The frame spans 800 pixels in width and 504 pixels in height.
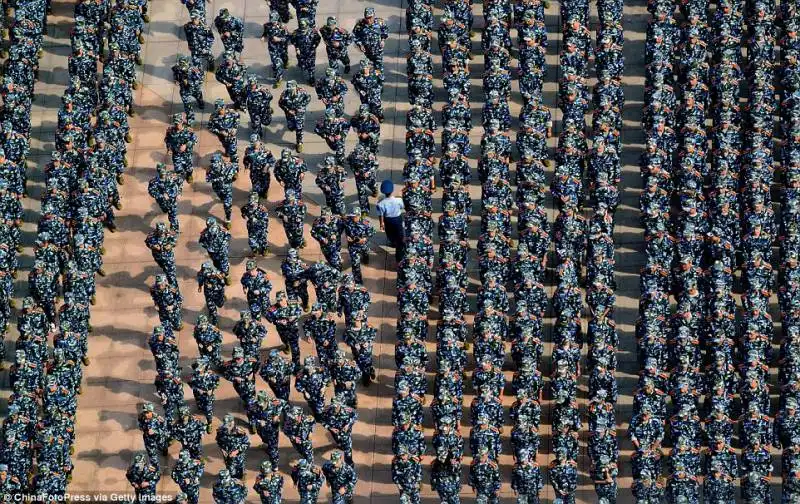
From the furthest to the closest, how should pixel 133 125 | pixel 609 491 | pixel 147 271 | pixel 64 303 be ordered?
1. pixel 133 125
2. pixel 147 271
3. pixel 64 303
4. pixel 609 491

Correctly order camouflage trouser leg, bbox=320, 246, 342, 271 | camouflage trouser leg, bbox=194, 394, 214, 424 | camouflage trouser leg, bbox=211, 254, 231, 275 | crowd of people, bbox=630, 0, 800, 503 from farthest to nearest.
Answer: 1. camouflage trouser leg, bbox=320, 246, 342, 271
2. camouflage trouser leg, bbox=211, 254, 231, 275
3. camouflage trouser leg, bbox=194, 394, 214, 424
4. crowd of people, bbox=630, 0, 800, 503

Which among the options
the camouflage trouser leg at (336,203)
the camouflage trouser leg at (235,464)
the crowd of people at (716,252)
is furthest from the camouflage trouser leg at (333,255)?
the crowd of people at (716,252)

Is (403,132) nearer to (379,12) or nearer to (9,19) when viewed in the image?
(379,12)

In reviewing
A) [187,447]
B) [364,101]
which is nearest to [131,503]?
[187,447]

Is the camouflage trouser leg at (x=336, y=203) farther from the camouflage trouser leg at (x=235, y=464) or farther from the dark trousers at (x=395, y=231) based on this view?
the camouflage trouser leg at (x=235, y=464)

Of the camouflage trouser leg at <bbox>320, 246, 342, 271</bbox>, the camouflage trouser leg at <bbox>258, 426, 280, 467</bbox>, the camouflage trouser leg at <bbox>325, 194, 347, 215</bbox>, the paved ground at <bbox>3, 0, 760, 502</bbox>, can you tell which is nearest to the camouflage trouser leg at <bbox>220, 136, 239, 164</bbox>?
the paved ground at <bbox>3, 0, 760, 502</bbox>

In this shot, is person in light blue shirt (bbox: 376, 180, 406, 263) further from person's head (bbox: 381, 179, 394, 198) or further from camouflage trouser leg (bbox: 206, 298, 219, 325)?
camouflage trouser leg (bbox: 206, 298, 219, 325)
